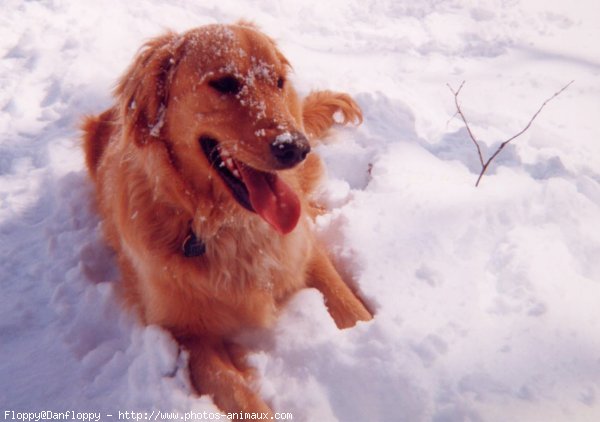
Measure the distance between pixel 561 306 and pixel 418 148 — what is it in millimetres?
A: 1716

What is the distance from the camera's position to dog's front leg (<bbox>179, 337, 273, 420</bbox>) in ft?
6.56

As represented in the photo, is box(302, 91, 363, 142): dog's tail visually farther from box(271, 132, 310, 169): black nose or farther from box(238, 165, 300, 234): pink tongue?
box(271, 132, 310, 169): black nose

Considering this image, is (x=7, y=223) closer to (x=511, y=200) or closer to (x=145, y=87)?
(x=145, y=87)

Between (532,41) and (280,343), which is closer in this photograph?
(280,343)

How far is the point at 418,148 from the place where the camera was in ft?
11.7

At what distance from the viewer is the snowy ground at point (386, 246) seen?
6.46 ft

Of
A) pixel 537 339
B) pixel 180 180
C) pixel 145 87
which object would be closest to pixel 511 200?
pixel 537 339

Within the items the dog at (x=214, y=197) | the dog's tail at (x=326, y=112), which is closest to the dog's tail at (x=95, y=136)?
the dog at (x=214, y=197)

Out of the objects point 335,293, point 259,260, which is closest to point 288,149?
point 259,260

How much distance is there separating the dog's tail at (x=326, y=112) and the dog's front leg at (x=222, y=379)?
6.37 ft

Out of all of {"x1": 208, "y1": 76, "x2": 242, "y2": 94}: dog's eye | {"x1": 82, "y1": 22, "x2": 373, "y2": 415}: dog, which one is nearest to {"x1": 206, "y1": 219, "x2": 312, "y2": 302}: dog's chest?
{"x1": 82, "y1": 22, "x2": 373, "y2": 415}: dog

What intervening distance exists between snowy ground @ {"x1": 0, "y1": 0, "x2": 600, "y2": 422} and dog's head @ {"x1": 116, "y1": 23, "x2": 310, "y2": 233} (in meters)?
0.76

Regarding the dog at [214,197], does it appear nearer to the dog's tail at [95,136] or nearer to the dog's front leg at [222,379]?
the dog's front leg at [222,379]

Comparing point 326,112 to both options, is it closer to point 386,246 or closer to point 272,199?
point 386,246
